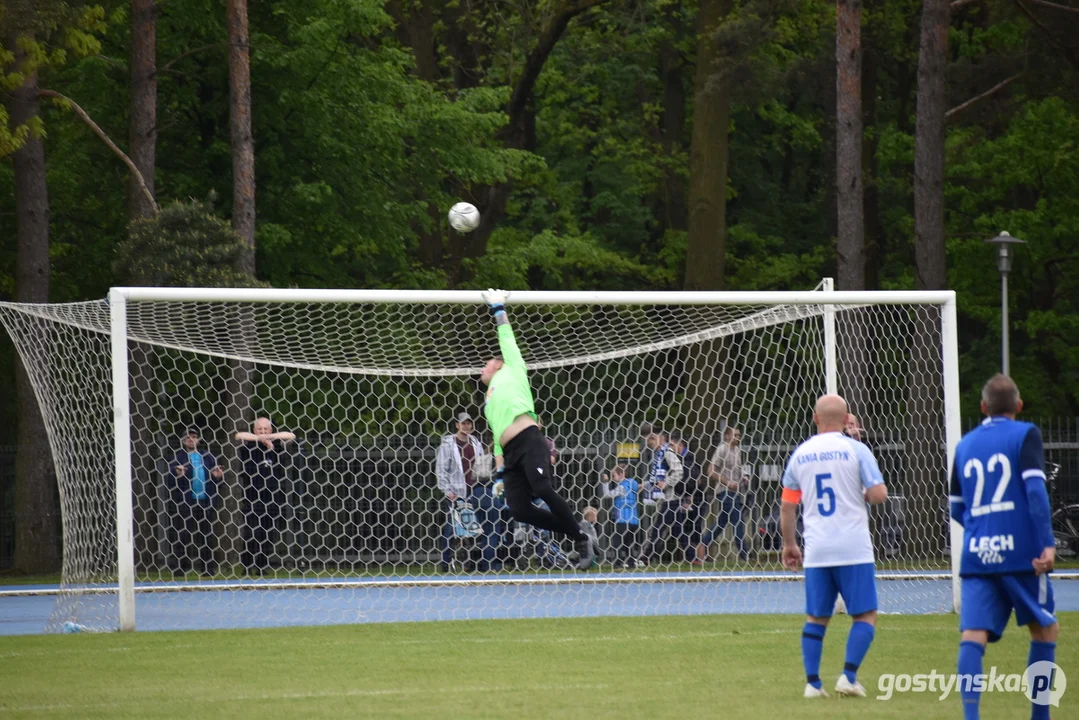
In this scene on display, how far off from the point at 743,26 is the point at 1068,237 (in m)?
10.3

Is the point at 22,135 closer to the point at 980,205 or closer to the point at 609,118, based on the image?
the point at 609,118

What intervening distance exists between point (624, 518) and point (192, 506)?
16.5 feet

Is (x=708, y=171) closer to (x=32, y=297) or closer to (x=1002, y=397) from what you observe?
(x=32, y=297)

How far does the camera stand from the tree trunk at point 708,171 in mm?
25438

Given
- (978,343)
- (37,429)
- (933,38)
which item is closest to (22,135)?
(37,429)

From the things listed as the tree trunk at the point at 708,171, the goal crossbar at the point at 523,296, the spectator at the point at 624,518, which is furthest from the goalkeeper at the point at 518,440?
the tree trunk at the point at 708,171

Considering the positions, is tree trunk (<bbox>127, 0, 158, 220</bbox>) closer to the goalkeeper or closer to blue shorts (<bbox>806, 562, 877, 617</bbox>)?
the goalkeeper

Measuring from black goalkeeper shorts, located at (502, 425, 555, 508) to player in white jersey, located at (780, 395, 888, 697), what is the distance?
313cm

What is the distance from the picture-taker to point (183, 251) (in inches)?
727

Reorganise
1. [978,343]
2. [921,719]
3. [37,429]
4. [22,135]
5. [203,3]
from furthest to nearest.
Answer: [978,343]
[203,3]
[37,429]
[22,135]
[921,719]

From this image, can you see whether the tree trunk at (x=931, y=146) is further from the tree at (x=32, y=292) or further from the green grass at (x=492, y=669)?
the tree at (x=32, y=292)

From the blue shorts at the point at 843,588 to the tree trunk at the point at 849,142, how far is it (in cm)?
1365

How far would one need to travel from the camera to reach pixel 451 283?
2866cm

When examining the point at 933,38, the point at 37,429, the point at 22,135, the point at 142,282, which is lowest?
the point at 37,429
